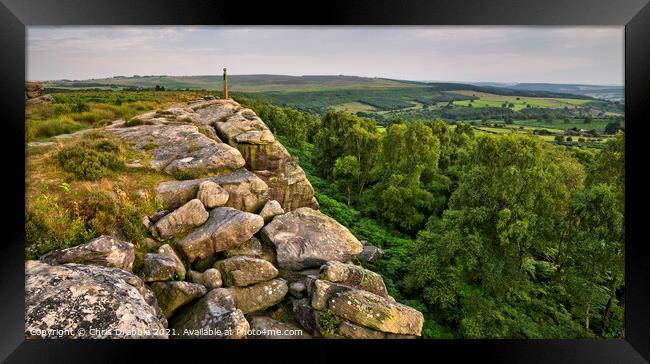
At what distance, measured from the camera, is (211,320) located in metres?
7.03

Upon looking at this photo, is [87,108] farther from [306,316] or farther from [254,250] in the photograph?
[306,316]

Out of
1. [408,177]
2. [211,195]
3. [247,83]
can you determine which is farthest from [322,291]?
[408,177]

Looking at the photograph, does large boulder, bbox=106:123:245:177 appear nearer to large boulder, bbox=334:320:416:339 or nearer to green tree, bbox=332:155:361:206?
large boulder, bbox=334:320:416:339

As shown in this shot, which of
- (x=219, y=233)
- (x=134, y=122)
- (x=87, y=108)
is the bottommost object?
(x=219, y=233)

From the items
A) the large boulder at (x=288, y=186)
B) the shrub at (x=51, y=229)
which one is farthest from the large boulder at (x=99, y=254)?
the large boulder at (x=288, y=186)

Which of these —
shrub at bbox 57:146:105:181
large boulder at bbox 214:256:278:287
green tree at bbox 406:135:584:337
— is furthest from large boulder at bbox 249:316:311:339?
shrub at bbox 57:146:105:181

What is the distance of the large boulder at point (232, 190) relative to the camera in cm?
905

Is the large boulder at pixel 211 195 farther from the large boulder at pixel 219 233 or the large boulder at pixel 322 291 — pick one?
the large boulder at pixel 322 291

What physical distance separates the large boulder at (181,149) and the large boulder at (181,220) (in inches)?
61.8

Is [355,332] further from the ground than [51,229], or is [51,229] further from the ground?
[51,229]

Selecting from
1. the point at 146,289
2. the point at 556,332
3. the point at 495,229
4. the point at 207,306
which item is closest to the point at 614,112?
the point at 495,229

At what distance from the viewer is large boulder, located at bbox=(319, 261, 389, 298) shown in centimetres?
788

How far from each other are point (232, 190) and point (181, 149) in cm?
239
